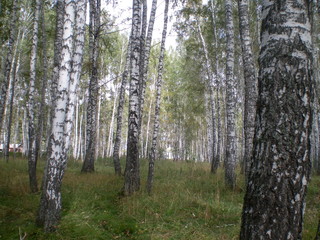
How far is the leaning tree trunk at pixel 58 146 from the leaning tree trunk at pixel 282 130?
4.02m

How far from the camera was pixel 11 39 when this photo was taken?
9.77 meters

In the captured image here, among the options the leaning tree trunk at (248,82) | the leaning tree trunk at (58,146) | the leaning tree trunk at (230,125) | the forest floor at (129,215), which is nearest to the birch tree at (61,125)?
the leaning tree trunk at (58,146)

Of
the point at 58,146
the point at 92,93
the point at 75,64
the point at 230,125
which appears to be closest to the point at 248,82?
the point at 230,125

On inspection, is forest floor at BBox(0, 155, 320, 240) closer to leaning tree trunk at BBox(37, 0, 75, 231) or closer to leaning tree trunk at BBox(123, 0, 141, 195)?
leaning tree trunk at BBox(37, 0, 75, 231)

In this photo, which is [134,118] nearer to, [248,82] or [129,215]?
[129,215]

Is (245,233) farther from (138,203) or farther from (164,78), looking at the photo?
(164,78)

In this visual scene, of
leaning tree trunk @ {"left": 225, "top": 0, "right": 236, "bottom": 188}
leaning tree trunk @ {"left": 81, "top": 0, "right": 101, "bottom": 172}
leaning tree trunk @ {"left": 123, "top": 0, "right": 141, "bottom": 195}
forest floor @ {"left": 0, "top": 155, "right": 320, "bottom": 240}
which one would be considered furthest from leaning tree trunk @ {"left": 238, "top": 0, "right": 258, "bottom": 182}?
leaning tree trunk @ {"left": 81, "top": 0, "right": 101, "bottom": 172}

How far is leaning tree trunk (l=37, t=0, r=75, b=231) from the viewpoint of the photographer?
15.6 feet

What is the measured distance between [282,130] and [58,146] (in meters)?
4.35

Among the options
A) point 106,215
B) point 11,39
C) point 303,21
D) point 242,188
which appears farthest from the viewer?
point 11,39

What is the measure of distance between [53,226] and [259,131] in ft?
14.5

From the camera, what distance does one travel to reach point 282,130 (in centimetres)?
196

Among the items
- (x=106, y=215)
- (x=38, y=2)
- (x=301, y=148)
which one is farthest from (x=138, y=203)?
(x=38, y=2)

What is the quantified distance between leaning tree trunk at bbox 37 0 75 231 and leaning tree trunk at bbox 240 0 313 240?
4019mm
